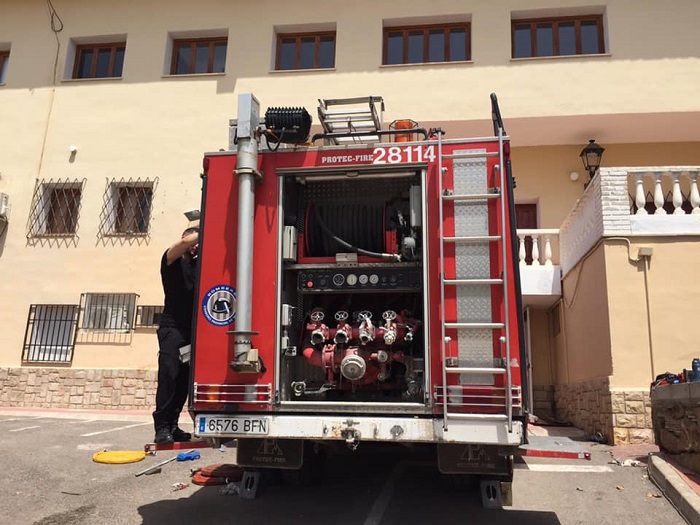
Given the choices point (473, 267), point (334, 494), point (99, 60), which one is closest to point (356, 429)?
point (473, 267)

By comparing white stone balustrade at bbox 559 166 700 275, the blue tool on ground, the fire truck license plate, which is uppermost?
white stone balustrade at bbox 559 166 700 275

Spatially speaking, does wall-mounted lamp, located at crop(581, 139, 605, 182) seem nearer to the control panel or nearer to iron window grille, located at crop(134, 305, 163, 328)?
the control panel

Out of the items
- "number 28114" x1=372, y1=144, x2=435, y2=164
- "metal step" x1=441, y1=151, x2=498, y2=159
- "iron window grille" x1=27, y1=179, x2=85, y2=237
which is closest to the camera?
"metal step" x1=441, y1=151, x2=498, y2=159

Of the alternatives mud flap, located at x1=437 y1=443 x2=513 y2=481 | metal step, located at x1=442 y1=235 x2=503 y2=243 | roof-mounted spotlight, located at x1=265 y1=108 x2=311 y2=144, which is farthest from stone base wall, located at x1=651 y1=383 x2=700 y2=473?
roof-mounted spotlight, located at x1=265 y1=108 x2=311 y2=144

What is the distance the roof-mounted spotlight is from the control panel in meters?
1.11

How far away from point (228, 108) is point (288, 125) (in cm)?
965

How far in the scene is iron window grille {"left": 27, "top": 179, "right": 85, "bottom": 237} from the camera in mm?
13938

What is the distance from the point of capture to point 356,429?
4.17 metres

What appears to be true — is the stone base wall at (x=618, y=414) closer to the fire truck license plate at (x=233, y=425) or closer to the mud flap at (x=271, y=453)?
the mud flap at (x=271, y=453)

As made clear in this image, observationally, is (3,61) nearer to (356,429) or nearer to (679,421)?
(356,429)

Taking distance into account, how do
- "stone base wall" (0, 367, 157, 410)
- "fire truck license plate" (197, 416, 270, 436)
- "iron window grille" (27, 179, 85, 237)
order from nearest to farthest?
"fire truck license plate" (197, 416, 270, 436)
"stone base wall" (0, 367, 157, 410)
"iron window grille" (27, 179, 85, 237)

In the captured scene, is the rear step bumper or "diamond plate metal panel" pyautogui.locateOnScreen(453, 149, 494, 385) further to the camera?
"diamond plate metal panel" pyautogui.locateOnScreen(453, 149, 494, 385)

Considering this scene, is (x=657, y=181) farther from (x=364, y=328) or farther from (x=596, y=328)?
(x=364, y=328)

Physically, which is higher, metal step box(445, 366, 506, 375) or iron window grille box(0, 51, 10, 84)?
iron window grille box(0, 51, 10, 84)
